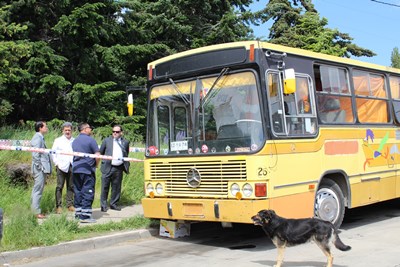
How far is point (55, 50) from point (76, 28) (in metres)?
1.73

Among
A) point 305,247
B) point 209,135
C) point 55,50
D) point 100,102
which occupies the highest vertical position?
point 55,50

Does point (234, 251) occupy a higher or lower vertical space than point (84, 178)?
lower

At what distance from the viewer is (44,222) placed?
8.28m

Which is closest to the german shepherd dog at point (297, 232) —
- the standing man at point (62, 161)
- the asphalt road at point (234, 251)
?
the asphalt road at point (234, 251)

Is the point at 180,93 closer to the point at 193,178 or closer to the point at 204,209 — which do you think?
the point at 193,178

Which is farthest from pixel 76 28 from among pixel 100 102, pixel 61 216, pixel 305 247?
pixel 305 247

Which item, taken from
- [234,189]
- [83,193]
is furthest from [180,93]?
[83,193]

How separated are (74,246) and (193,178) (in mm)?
2283

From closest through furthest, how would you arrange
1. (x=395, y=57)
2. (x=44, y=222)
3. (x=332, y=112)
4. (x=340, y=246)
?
1. (x=340, y=246)
2. (x=44, y=222)
3. (x=332, y=112)
4. (x=395, y=57)

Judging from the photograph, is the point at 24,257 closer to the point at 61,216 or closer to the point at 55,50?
the point at 61,216

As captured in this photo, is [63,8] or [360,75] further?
[63,8]

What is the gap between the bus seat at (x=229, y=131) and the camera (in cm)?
741

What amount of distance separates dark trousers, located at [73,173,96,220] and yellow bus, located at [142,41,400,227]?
1.47 m

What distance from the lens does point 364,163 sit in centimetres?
909
